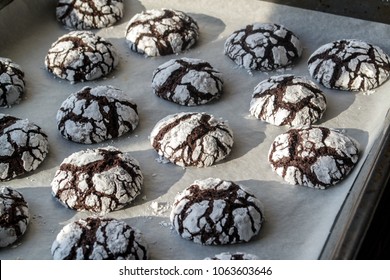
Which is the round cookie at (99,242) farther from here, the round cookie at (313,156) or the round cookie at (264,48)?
the round cookie at (264,48)

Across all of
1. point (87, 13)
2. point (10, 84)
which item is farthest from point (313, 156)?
point (87, 13)

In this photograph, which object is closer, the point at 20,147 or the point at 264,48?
the point at 20,147

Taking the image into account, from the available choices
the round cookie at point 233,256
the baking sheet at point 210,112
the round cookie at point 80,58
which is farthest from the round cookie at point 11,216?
the round cookie at point 80,58

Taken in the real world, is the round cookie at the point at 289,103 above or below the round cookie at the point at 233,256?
above

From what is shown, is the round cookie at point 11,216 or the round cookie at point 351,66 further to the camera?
the round cookie at point 351,66

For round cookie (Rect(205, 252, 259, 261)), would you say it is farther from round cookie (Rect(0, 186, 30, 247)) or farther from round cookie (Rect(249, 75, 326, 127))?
round cookie (Rect(249, 75, 326, 127))

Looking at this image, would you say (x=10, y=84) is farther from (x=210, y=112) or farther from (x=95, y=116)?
(x=210, y=112)

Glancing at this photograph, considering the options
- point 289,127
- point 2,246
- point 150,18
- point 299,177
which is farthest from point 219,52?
point 2,246
